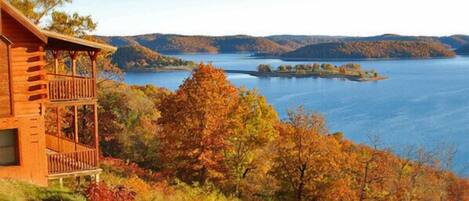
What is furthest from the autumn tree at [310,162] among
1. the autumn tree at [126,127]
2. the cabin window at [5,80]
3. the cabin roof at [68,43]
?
the cabin window at [5,80]

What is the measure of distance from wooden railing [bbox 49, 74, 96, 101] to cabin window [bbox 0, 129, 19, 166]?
5.81ft

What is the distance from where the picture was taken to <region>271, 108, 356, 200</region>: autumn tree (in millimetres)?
30438

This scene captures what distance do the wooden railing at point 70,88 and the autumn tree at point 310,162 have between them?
15.9 metres

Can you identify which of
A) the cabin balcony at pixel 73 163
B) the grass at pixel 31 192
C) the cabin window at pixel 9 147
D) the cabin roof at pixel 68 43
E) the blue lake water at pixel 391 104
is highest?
the cabin roof at pixel 68 43

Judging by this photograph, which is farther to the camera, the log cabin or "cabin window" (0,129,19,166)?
"cabin window" (0,129,19,166)

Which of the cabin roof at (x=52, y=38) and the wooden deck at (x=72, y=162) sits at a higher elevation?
the cabin roof at (x=52, y=38)

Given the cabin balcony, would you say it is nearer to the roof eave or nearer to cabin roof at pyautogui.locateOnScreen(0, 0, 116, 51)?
cabin roof at pyautogui.locateOnScreen(0, 0, 116, 51)

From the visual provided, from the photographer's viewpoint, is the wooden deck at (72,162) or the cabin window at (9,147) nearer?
the cabin window at (9,147)

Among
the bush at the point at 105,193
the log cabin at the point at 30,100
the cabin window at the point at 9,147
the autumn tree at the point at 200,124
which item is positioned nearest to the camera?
the bush at the point at 105,193

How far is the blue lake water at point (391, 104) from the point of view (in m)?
Answer: 81.1

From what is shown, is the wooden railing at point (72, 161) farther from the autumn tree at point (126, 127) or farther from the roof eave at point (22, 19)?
the autumn tree at point (126, 127)

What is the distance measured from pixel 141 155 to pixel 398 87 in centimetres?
13063

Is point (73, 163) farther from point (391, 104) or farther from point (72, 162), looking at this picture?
point (391, 104)

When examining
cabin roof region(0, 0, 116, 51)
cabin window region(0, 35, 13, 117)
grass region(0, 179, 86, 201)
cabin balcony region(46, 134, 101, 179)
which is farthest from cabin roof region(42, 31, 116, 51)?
grass region(0, 179, 86, 201)
